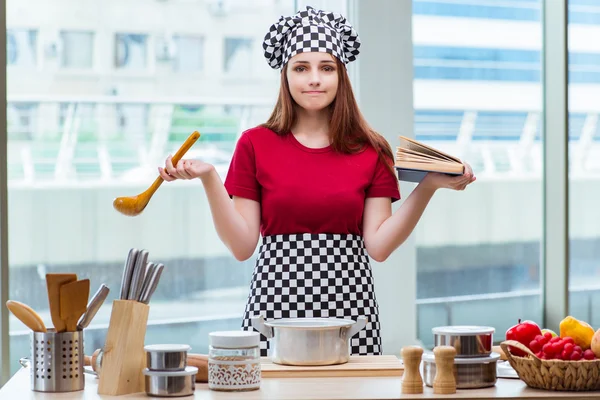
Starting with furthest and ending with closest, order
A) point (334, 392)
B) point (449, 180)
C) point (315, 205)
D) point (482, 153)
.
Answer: point (482, 153) < point (315, 205) < point (449, 180) < point (334, 392)

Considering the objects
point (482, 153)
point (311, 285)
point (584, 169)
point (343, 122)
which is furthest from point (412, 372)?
point (584, 169)

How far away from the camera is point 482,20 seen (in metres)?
4.09

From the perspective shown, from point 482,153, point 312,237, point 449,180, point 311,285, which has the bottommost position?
point 311,285

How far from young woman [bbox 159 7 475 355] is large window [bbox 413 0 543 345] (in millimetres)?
1632

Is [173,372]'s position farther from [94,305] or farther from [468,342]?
[468,342]

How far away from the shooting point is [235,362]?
1577 mm

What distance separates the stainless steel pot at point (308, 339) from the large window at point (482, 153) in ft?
7.42

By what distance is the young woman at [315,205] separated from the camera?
2.26 m

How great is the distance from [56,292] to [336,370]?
21.4 inches

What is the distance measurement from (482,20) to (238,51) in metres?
1.22

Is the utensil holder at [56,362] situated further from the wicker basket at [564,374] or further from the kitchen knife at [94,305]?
the wicker basket at [564,374]

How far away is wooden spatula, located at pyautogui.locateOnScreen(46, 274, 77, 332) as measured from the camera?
162cm

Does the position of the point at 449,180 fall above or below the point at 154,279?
above

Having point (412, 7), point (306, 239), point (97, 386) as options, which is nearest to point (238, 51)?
point (412, 7)
